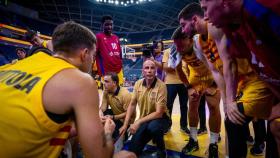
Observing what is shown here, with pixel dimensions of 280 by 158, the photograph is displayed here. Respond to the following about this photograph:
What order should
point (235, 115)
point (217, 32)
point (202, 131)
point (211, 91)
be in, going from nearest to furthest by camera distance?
point (235, 115) → point (217, 32) → point (211, 91) → point (202, 131)

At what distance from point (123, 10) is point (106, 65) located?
19.5 m

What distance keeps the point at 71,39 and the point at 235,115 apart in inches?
50.2

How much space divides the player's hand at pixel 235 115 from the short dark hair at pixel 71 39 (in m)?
1.12

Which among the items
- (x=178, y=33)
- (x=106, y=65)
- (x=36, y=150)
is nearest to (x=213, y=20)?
(x=36, y=150)

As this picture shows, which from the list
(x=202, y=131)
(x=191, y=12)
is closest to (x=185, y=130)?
(x=202, y=131)

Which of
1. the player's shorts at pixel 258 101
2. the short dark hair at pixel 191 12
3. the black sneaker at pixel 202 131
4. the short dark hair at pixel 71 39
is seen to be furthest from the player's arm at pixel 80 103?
the black sneaker at pixel 202 131

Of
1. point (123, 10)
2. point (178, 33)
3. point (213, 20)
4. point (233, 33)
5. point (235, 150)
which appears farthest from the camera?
point (123, 10)

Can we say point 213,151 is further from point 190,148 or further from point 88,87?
point 88,87

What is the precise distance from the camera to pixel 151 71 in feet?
10.6

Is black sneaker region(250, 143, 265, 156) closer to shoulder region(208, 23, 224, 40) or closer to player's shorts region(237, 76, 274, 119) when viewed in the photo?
player's shorts region(237, 76, 274, 119)

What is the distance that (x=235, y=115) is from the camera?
5.83ft

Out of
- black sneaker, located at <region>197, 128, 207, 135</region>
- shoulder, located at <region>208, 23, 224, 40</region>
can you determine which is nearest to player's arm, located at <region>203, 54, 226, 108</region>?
shoulder, located at <region>208, 23, 224, 40</region>

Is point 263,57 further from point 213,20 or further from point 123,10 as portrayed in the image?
point 123,10

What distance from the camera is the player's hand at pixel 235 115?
69.3 inches
